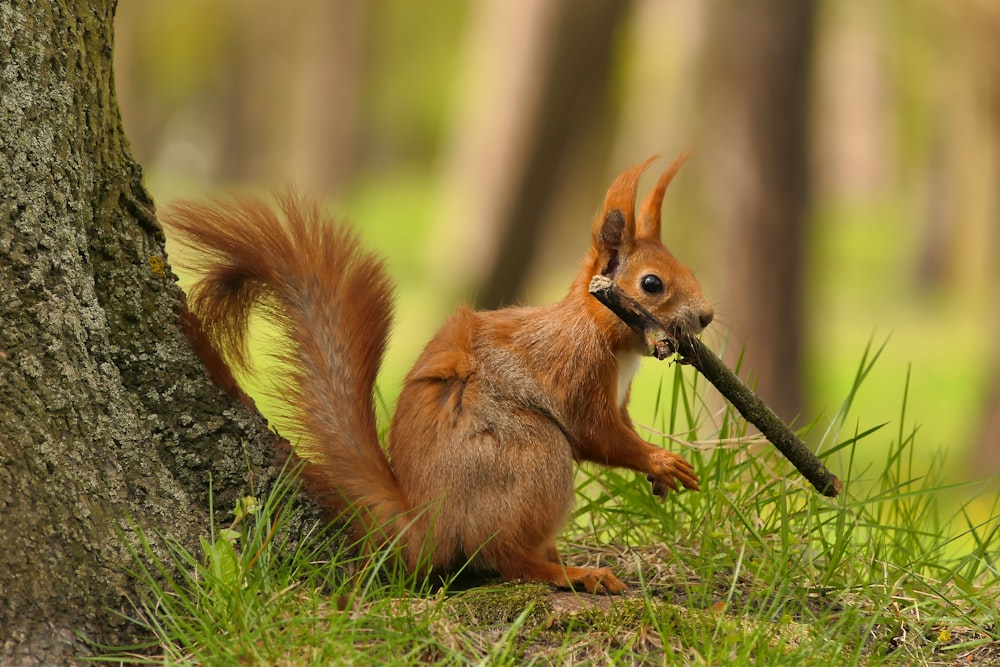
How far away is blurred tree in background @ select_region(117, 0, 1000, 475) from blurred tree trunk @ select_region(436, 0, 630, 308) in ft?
0.05

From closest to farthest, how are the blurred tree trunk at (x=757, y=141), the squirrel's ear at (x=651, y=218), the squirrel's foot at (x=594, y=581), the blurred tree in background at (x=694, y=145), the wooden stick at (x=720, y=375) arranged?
the wooden stick at (x=720, y=375) < the squirrel's foot at (x=594, y=581) < the squirrel's ear at (x=651, y=218) < the blurred tree trunk at (x=757, y=141) < the blurred tree in background at (x=694, y=145)

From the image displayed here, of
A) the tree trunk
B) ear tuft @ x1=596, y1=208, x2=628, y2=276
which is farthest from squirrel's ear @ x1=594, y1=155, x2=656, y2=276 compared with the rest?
the tree trunk

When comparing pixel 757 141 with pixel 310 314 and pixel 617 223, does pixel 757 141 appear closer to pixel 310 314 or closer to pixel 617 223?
pixel 617 223

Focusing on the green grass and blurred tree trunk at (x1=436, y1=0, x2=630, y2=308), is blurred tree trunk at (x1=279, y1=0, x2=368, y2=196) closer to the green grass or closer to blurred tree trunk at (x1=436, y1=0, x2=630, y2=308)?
blurred tree trunk at (x1=436, y1=0, x2=630, y2=308)

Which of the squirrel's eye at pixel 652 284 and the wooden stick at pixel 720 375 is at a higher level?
the squirrel's eye at pixel 652 284

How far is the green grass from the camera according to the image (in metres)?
1.78

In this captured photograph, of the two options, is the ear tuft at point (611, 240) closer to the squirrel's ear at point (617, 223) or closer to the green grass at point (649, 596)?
the squirrel's ear at point (617, 223)

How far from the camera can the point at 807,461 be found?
84.4 inches

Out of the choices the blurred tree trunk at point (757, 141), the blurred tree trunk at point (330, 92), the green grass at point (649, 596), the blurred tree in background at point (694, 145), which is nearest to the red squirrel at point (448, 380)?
the green grass at point (649, 596)

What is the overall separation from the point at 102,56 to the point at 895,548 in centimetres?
177

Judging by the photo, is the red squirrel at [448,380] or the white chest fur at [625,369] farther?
the white chest fur at [625,369]

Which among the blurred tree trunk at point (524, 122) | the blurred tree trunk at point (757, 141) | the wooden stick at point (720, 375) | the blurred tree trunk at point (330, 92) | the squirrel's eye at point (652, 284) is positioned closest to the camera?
the wooden stick at point (720, 375)

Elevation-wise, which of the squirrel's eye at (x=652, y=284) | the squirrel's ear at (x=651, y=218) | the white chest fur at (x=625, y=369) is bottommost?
the white chest fur at (x=625, y=369)

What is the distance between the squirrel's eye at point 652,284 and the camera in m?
2.29
